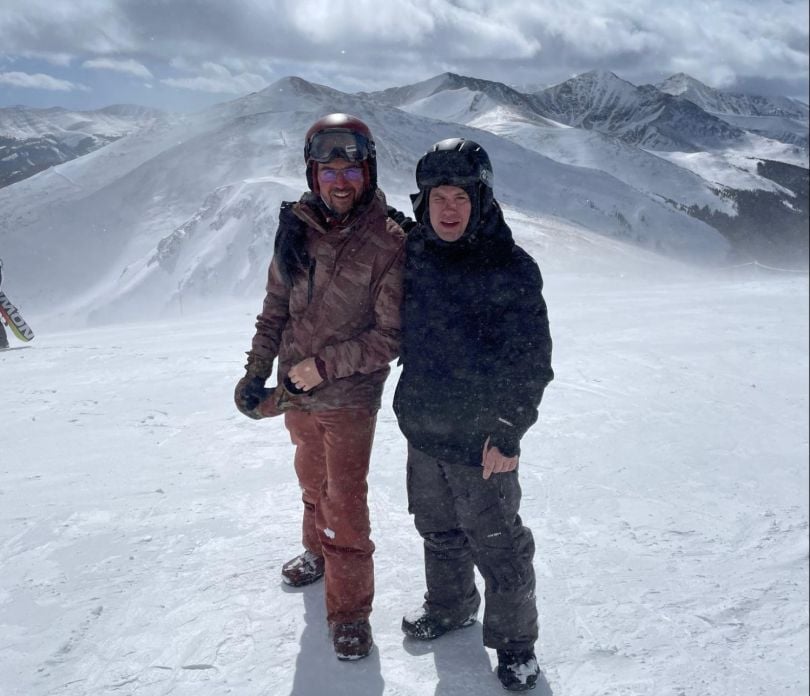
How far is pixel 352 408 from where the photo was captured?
2.76m

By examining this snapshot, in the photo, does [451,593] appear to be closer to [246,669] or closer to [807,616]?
[246,669]

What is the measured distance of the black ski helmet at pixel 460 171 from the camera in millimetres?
2453

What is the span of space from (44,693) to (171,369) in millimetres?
4596

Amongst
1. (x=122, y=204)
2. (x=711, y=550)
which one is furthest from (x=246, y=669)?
(x=122, y=204)

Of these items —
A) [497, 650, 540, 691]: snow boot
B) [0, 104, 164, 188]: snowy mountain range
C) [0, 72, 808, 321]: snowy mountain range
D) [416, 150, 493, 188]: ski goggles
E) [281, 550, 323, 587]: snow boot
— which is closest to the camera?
[416, 150, 493, 188]: ski goggles

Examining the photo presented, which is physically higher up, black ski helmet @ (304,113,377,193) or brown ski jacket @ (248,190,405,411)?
black ski helmet @ (304,113,377,193)

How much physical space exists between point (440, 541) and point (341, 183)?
158 cm

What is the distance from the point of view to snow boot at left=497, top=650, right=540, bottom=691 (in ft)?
8.45

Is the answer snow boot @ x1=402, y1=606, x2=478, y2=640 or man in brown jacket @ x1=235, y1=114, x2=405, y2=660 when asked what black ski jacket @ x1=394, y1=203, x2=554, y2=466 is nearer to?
man in brown jacket @ x1=235, y1=114, x2=405, y2=660

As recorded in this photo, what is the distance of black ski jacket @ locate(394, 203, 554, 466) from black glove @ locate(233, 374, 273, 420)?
0.69 metres

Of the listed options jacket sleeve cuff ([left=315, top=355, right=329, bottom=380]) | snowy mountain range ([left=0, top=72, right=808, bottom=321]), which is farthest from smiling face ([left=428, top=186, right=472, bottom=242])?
snowy mountain range ([left=0, top=72, right=808, bottom=321])

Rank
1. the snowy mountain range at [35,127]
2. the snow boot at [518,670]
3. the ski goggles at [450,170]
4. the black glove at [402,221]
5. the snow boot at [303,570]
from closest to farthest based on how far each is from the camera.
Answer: the ski goggles at [450,170] < the snow boot at [518,670] < the black glove at [402,221] < the snow boot at [303,570] < the snowy mountain range at [35,127]

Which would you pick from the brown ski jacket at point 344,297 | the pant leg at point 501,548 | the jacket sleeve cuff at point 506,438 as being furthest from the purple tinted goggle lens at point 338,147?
the pant leg at point 501,548

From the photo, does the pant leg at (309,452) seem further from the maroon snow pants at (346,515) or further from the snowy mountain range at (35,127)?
the snowy mountain range at (35,127)
